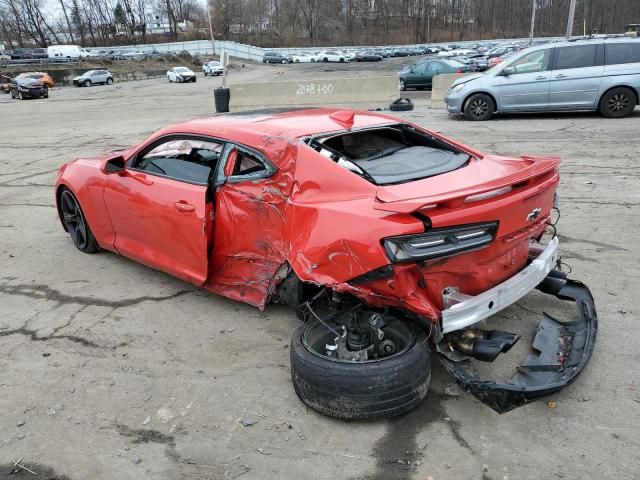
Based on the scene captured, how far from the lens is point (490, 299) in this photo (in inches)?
108

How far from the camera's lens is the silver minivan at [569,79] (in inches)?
466

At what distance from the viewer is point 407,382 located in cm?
262

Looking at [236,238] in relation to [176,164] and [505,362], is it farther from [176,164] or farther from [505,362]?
[505,362]

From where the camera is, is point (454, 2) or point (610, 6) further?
point (454, 2)

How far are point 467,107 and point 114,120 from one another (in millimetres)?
11993

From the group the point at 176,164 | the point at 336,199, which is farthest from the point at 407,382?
the point at 176,164

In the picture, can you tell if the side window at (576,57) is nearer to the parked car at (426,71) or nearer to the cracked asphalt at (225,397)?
the cracked asphalt at (225,397)

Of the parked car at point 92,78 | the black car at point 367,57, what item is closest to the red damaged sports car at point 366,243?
the parked car at point 92,78

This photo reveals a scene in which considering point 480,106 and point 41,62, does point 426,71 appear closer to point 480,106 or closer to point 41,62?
point 480,106

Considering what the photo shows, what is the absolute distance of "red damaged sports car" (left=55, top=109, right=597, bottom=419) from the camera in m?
2.60

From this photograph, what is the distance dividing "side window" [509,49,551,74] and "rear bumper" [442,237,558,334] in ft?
35.0

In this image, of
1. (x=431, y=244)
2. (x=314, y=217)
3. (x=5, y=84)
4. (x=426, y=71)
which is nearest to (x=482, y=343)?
(x=431, y=244)

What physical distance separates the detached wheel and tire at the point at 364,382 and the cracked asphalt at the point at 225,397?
111mm

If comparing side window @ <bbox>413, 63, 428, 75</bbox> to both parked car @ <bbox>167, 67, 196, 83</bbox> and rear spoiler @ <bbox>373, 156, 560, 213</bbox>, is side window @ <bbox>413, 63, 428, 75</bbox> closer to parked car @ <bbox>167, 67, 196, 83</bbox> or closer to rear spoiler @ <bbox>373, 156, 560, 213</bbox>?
rear spoiler @ <bbox>373, 156, 560, 213</bbox>
